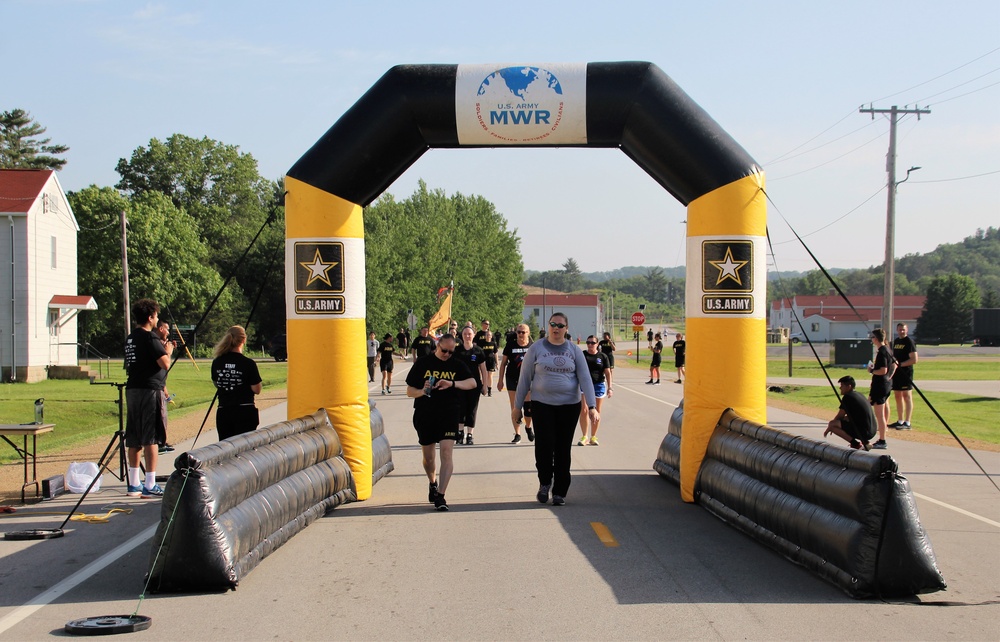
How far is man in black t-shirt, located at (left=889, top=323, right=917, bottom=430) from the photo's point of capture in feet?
54.1

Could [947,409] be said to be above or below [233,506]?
below

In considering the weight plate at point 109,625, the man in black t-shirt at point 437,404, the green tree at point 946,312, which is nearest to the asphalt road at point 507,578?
the weight plate at point 109,625

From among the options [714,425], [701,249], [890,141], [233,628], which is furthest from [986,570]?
[890,141]

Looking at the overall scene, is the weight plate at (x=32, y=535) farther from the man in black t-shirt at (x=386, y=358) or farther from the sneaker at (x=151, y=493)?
the man in black t-shirt at (x=386, y=358)

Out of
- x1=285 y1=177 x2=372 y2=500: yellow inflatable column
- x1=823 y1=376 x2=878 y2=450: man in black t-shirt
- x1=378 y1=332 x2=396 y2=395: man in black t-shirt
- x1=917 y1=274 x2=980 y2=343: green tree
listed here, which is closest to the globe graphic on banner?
x1=285 y1=177 x2=372 y2=500: yellow inflatable column

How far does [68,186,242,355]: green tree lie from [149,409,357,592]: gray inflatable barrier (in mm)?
54541

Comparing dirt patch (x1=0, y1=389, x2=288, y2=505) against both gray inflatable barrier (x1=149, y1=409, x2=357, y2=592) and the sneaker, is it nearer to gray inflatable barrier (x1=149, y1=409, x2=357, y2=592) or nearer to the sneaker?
the sneaker

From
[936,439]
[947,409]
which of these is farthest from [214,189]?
[936,439]

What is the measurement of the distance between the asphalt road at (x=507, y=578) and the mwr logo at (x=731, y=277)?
213cm

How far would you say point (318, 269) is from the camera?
1011cm

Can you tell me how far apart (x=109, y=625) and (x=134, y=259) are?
195 ft

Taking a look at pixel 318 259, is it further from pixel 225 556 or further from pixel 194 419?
pixel 194 419

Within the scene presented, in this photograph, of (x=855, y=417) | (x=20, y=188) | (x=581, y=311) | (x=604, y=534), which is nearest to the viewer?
(x=604, y=534)

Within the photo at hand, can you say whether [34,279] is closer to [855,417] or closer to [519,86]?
[519,86]
